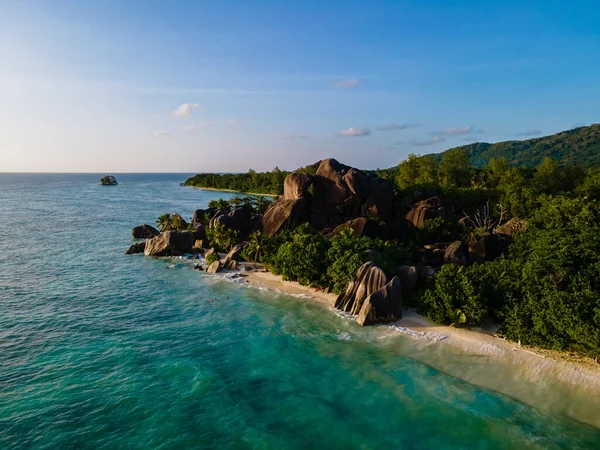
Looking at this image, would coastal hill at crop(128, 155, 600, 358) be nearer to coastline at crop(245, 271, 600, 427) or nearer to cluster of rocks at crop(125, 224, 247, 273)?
cluster of rocks at crop(125, 224, 247, 273)

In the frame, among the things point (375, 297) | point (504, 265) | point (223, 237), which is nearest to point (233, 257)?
point (223, 237)

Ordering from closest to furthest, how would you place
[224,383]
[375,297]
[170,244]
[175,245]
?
[224,383], [375,297], [170,244], [175,245]

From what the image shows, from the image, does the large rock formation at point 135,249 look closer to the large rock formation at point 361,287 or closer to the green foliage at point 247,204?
the green foliage at point 247,204

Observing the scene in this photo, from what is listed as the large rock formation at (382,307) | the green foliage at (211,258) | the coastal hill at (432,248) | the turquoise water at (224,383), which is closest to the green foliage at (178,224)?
the coastal hill at (432,248)

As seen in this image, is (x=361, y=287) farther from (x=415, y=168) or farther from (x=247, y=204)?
(x=415, y=168)

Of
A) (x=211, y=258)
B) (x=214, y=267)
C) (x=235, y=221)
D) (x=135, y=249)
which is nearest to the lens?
(x=214, y=267)

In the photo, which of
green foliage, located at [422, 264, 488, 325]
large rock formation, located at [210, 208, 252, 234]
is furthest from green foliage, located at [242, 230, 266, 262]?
green foliage, located at [422, 264, 488, 325]

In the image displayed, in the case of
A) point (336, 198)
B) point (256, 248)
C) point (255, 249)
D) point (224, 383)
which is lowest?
point (224, 383)
